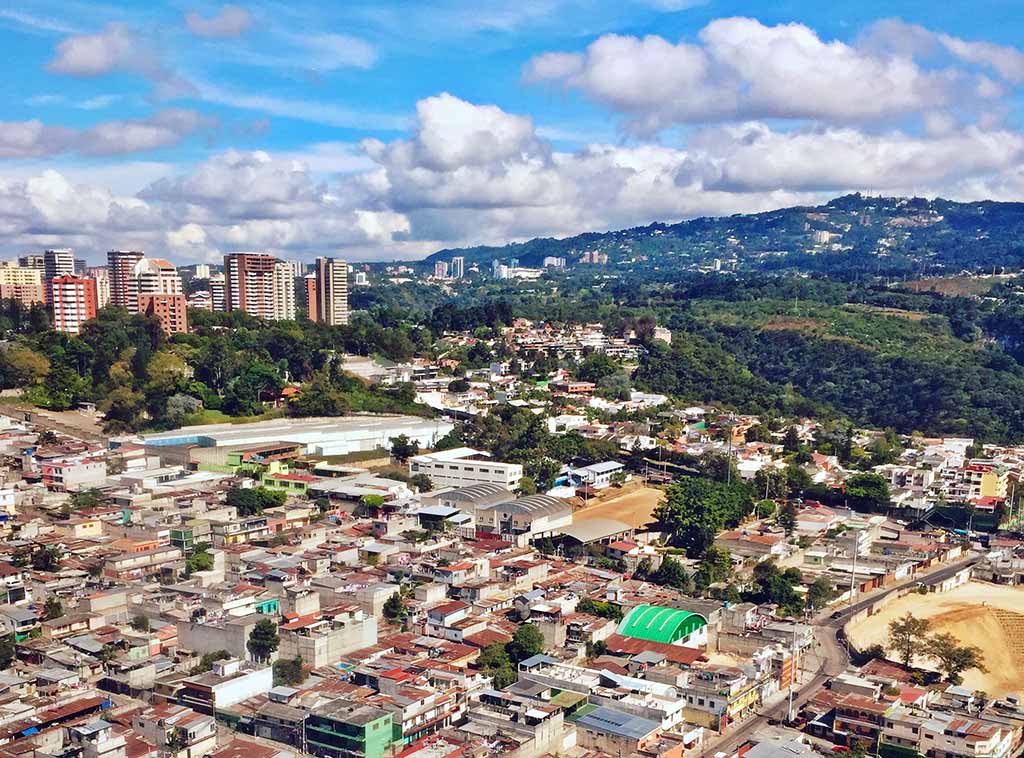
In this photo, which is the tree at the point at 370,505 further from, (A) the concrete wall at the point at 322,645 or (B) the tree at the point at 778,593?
(B) the tree at the point at 778,593

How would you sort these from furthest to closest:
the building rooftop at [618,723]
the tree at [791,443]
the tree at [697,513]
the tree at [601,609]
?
the tree at [791,443], the tree at [697,513], the tree at [601,609], the building rooftop at [618,723]

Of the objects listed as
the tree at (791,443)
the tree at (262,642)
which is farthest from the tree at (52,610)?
the tree at (791,443)

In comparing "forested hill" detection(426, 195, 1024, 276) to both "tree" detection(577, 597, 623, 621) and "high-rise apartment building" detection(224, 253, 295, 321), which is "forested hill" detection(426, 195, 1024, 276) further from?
"tree" detection(577, 597, 623, 621)

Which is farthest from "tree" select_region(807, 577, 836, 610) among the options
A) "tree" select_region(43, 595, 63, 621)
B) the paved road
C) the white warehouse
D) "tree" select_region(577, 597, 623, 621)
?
"tree" select_region(43, 595, 63, 621)

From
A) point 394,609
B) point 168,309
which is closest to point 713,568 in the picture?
point 394,609

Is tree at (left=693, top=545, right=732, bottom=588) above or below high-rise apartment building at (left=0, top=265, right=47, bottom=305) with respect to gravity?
below

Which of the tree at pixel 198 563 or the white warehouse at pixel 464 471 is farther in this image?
the white warehouse at pixel 464 471

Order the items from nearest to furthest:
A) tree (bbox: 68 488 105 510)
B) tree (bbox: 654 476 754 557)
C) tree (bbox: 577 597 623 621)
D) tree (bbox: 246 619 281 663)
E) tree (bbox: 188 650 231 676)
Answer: tree (bbox: 188 650 231 676), tree (bbox: 246 619 281 663), tree (bbox: 577 597 623 621), tree (bbox: 68 488 105 510), tree (bbox: 654 476 754 557)

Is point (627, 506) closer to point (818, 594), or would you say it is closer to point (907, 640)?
point (818, 594)
